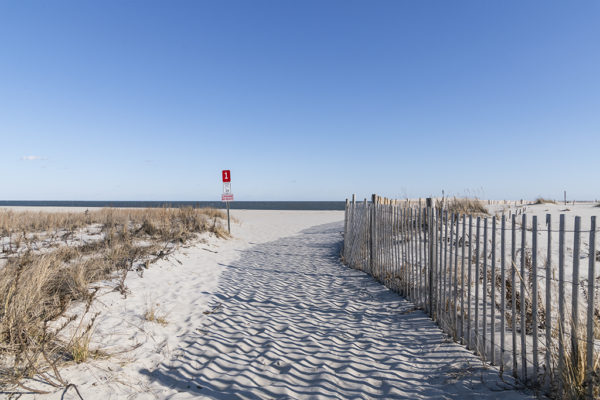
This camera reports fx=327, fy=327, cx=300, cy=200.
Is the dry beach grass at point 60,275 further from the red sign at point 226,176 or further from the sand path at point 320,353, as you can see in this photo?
the red sign at point 226,176

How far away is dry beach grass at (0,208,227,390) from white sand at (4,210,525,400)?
0.25 m

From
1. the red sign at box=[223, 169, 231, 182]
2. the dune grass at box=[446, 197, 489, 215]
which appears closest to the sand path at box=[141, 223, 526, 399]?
the dune grass at box=[446, 197, 489, 215]

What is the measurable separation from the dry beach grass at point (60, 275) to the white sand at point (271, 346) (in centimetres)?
25

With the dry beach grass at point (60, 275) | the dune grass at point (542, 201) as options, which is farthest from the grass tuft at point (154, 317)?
the dune grass at point (542, 201)

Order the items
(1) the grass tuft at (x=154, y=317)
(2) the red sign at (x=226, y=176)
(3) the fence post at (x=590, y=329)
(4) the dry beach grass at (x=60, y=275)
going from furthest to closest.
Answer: (2) the red sign at (x=226, y=176)
(1) the grass tuft at (x=154, y=317)
(4) the dry beach grass at (x=60, y=275)
(3) the fence post at (x=590, y=329)

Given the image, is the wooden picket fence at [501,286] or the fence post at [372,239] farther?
the fence post at [372,239]

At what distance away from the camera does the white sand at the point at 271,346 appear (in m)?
2.99

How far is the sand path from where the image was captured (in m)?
2.99

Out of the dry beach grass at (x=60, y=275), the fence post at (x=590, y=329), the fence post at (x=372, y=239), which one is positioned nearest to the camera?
the fence post at (x=590, y=329)

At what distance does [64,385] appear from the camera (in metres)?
2.71

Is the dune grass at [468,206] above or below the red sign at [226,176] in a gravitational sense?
below

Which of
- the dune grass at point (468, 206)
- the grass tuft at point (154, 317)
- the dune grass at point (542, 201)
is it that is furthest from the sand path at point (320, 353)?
the dune grass at point (542, 201)

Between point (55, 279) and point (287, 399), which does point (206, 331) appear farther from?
point (55, 279)

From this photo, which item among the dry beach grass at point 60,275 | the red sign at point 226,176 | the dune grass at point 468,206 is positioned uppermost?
the red sign at point 226,176
